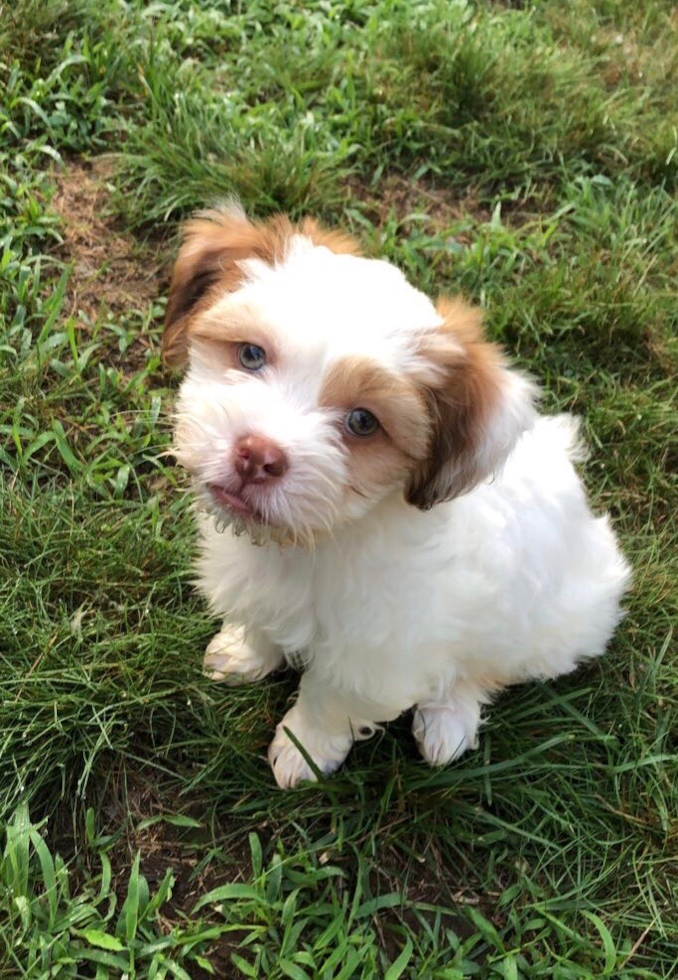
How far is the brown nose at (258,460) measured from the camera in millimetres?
1888

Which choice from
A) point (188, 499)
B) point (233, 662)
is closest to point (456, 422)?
point (233, 662)

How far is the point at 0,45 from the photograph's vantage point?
409cm

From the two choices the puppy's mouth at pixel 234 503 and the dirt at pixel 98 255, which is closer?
the puppy's mouth at pixel 234 503

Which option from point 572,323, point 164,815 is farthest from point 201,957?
point 572,323

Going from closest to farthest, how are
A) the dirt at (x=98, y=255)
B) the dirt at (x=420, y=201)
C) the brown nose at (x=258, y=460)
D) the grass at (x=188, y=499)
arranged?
the brown nose at (x=258, y=460) < the grass at (x=188, y=499) < the dirt at (x=98, y=255) < the dirt at (x=420, y=201)

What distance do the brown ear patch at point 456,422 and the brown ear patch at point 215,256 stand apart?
17.7 inches

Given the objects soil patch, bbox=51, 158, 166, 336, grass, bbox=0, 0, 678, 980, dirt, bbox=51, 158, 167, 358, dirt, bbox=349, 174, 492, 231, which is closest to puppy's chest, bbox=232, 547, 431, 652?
grass, bbox=0, 0, 678, 980

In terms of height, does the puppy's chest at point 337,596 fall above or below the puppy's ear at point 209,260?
below

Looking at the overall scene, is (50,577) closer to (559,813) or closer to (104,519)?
(104,519)

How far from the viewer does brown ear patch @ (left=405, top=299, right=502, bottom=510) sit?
2086 mm

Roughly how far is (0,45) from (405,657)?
133 inches

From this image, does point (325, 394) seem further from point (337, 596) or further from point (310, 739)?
point (310, 739)

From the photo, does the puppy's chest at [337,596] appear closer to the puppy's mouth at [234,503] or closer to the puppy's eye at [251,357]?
the puppy's mouth at [234,503]

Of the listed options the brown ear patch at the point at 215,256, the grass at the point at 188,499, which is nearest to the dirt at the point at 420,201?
the grass at the point at 188,499
